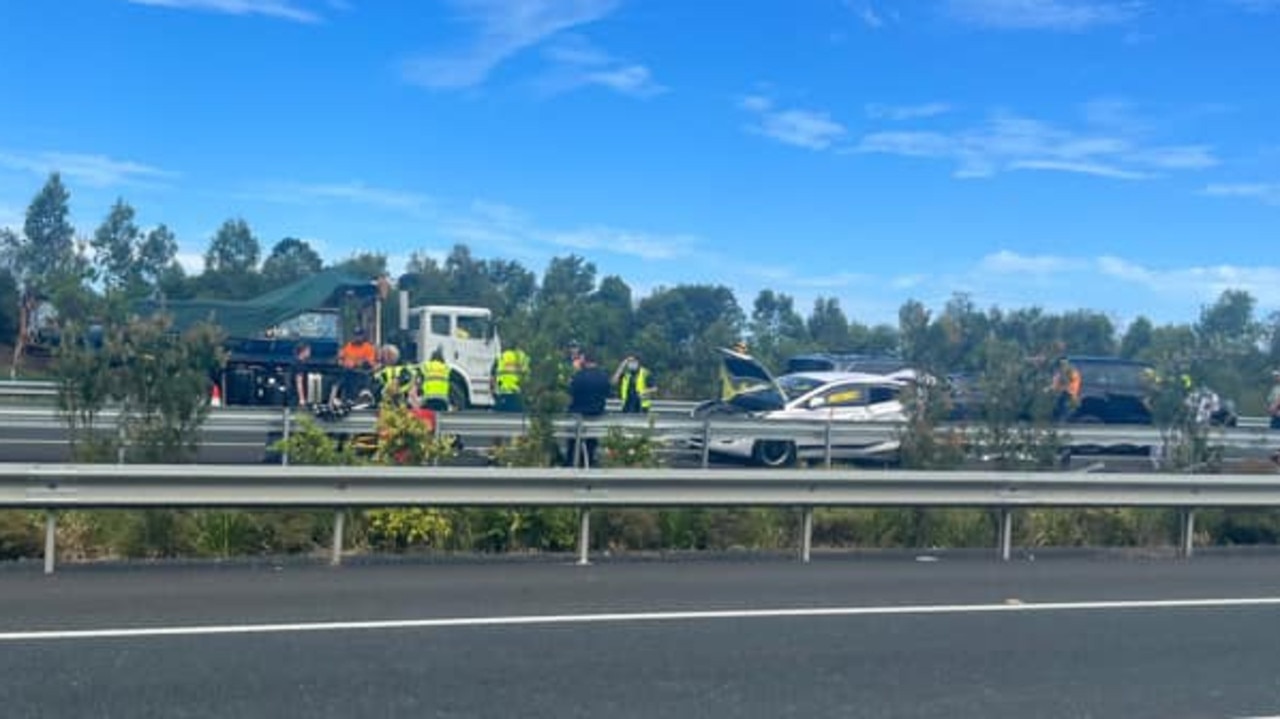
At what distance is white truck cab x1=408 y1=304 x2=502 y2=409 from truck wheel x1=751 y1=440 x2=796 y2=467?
8.89 metres

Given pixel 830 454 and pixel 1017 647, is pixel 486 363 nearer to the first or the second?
pixel 830 454

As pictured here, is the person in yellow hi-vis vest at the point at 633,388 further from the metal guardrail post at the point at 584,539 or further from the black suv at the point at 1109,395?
the metal guardrail post at the point at 584,539

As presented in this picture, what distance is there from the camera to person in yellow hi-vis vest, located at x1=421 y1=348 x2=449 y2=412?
880 inches

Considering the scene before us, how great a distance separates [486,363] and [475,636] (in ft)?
62.3

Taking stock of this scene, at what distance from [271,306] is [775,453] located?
12.5 m

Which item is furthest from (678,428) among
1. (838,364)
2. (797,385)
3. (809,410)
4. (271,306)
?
(838,364)

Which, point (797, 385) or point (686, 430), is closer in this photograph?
point (686, 430)

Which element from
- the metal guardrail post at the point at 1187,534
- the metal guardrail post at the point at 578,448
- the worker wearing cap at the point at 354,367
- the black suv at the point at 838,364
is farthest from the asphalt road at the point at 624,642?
the black suv at the point at 838,364

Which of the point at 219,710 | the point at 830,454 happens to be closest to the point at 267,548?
the point at 219,710

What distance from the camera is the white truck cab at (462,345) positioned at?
25.7 metres

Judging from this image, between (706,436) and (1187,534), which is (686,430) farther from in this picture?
(1187,534)

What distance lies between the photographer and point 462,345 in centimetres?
2594

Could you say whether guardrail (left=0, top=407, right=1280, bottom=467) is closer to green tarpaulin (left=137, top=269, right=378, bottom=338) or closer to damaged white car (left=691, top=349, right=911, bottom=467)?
damaged white car (left=691, top=349, right=911, bottom=467)

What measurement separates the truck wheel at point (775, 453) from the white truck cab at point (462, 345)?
889cm
